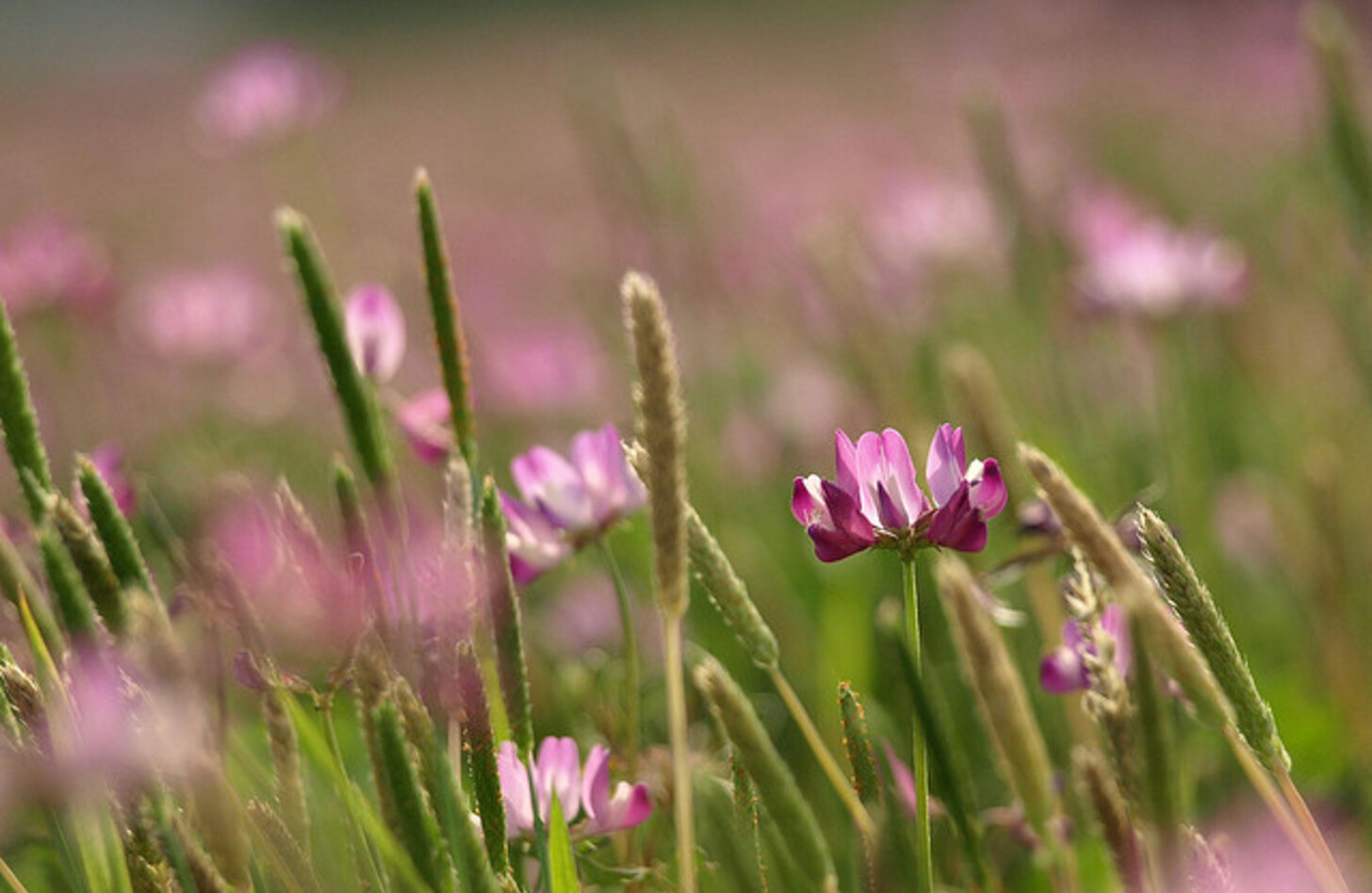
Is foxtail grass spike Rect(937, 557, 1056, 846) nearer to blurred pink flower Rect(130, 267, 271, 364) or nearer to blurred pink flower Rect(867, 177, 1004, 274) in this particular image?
blurred pink flower Rect(867, 177, 1004, 274)

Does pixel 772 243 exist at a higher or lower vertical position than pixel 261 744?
higher

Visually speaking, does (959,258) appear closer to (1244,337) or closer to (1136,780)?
(1244,337)

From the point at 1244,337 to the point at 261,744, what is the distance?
65.5 inches

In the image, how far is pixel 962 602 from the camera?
61cm

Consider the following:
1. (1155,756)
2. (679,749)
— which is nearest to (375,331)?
(679,749)

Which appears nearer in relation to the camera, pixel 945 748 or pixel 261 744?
pixel 945 748

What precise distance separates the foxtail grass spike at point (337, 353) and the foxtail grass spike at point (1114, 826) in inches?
13.0

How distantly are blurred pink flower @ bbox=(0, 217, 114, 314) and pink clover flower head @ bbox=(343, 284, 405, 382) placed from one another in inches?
55.9

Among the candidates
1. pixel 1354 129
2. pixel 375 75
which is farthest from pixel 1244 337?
pixel 375 75

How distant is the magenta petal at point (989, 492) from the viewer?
67 cm

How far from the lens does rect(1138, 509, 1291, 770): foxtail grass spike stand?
515mm

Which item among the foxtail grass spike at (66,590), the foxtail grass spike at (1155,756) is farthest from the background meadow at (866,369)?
the foxtail grass spike at (1155,756)

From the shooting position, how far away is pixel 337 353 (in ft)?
2.23

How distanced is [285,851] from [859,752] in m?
0.24
